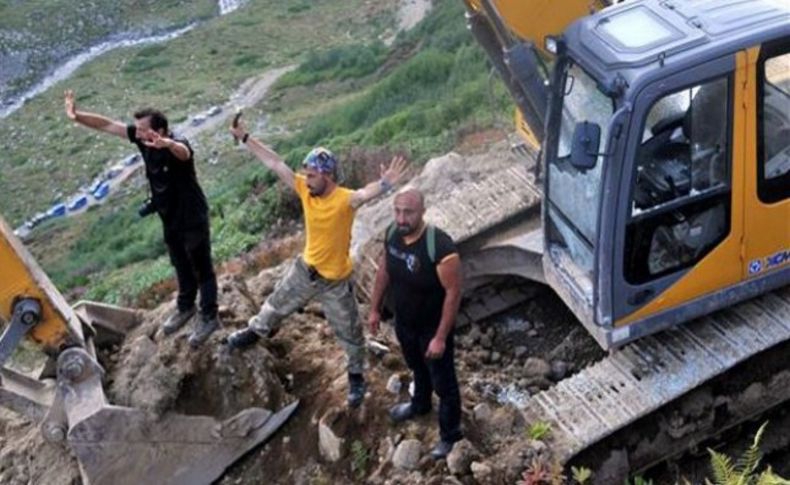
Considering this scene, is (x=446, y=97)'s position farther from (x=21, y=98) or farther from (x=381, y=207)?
(x=21, y=98)

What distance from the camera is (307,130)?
74.6 ft

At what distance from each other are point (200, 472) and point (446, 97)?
11489 millimetres

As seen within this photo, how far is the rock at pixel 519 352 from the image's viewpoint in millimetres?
8068

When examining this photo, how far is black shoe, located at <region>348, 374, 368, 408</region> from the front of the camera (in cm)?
703

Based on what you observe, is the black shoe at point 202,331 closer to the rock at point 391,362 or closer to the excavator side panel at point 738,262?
the rock at point 391,362

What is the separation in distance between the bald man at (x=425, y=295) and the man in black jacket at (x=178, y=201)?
1360 millimetres

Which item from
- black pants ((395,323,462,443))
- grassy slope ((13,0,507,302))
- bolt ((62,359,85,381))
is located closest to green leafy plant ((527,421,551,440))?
black pants ((395,323,462,443))

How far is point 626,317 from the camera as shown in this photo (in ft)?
20.9

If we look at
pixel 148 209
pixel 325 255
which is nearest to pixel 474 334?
pixel 325 255

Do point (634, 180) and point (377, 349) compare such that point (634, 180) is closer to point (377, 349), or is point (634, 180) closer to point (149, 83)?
point (377, 349)

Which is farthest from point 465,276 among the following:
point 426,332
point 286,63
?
point 286,63

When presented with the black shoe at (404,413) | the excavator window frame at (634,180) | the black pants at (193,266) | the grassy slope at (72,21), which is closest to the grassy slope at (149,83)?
the grassy slope at (72,21)

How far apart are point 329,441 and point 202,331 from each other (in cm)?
119

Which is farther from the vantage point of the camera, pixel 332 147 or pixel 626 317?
pixel 332 147
